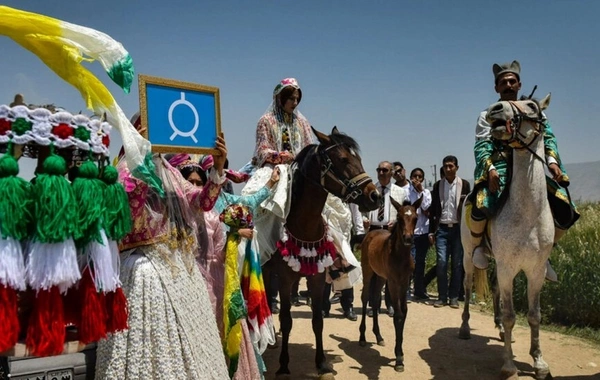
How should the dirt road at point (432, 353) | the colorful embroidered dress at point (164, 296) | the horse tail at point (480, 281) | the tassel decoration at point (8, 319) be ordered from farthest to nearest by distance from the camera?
the horse tail at point (480, 281)
the dirt road at point (432, 353)
the colorful embroidered dress at point (164, 296)
the tassel decoration at point (8, 319)

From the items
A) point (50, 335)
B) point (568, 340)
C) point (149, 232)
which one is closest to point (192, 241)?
point (149, 232)

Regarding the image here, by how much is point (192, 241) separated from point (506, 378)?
3740 millimetres

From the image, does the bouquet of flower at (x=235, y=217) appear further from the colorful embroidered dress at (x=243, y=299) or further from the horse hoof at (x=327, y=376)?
the horse hoof at (x=327, y=376)

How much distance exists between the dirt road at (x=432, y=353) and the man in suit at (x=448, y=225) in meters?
1.19

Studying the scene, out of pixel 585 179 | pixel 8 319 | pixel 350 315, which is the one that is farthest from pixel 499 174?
pixel 585 179

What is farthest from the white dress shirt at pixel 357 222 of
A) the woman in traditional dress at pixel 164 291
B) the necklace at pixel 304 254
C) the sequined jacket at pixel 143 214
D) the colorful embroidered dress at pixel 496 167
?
the sequined jacket at pixel 143 214

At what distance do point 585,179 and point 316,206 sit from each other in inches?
4333

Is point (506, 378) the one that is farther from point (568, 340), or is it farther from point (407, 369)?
point (568, 340)

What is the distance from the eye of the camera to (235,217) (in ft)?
13.2

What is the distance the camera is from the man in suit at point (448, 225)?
29.3 ft

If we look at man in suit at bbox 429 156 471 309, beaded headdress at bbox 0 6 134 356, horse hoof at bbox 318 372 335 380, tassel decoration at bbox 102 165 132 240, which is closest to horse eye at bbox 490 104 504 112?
horse hoof at bbox 318 372 335 380

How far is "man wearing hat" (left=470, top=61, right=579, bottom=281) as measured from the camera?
517 centimetres

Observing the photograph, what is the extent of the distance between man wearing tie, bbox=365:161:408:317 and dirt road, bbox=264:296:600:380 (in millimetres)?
1150

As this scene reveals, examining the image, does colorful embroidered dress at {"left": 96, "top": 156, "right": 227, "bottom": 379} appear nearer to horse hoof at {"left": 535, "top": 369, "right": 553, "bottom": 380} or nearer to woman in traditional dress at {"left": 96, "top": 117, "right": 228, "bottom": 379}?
woman in traditional dress at {"left": 96, "top": 117, "right": 228, "bottom": 379}
